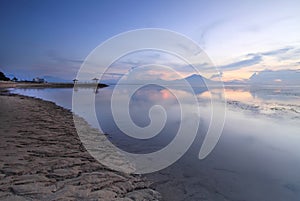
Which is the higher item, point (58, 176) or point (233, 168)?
point (58, 176)

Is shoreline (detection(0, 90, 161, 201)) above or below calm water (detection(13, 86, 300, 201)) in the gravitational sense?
above

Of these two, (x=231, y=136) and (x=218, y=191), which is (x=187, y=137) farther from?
(x=218, y=191)

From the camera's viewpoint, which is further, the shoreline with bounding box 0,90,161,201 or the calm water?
the calm water

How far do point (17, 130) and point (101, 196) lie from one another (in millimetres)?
6304

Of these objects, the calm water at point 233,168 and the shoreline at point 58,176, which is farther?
the calm water at point 233,168

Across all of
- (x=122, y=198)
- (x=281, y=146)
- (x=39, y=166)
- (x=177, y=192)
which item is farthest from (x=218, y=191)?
(x=281, y=146)

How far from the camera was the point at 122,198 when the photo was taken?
13.3ft

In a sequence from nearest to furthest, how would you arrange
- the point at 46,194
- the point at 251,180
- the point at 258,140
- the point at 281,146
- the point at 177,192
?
1. the point at 46,194
2. the point at 177,192
3. the point at 251,180
4. the point at 281,146
5. the point at 258,140

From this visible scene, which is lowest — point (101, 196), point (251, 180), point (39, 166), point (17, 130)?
point (251, 180)

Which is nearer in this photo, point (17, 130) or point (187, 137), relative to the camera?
point (17, 130)

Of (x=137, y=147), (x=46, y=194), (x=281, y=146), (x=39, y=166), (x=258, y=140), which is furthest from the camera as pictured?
(x=258, y=140)

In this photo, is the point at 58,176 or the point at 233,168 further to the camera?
the point at 233,168

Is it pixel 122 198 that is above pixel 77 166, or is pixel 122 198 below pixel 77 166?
below

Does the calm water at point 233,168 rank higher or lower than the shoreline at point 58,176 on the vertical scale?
lower
